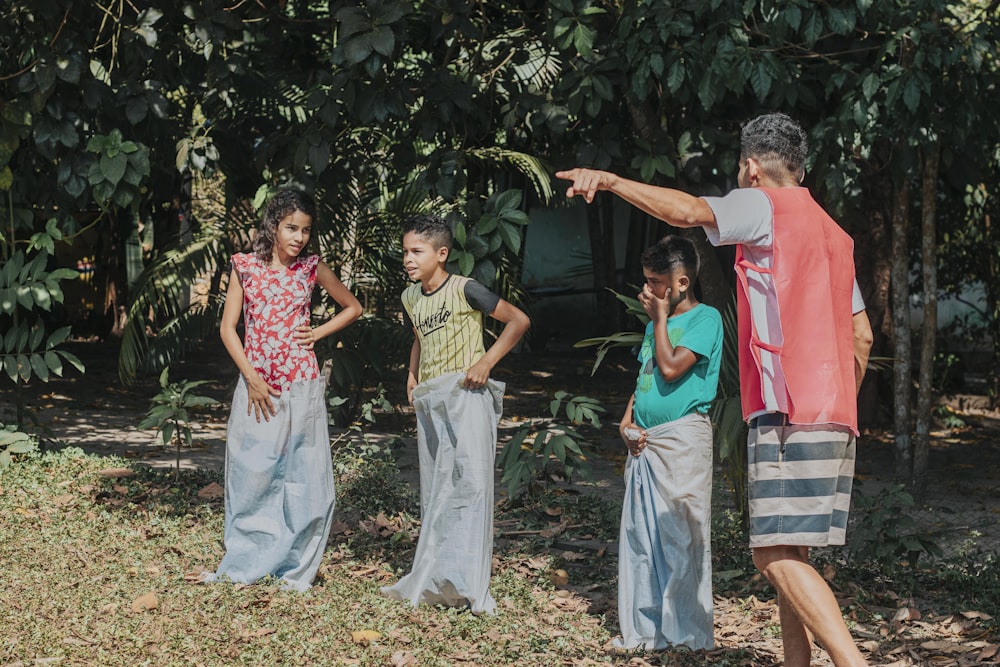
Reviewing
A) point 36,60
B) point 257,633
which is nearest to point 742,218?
point 257,633

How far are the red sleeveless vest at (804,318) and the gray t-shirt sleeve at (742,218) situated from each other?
0.03 m

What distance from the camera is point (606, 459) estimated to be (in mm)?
8375

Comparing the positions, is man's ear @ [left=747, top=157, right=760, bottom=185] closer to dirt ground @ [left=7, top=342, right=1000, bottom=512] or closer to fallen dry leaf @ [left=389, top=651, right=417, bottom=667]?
fallen dry leaf @ [left=389, top=651, right=417, bottom=667]

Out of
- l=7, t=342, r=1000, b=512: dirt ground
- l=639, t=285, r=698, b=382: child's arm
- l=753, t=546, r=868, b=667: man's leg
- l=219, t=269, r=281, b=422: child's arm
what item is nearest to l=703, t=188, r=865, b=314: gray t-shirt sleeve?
l=639, t=285, r=698, b=382: child's arm

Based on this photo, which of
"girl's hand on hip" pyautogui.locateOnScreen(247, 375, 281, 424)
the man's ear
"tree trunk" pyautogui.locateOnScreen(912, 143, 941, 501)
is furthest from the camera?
"tree trunk" pyautogui.locateOnScreen(912, 143, 941, 501)

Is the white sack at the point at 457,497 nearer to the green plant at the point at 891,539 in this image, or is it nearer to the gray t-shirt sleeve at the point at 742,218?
the gray t-shirt sleeve at the point at 742,218

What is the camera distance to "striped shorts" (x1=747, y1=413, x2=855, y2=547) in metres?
3.53

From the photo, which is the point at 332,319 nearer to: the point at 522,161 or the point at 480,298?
the point at 480,298

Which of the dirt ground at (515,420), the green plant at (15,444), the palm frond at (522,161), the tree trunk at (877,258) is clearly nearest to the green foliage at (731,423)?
the dirt ground at (515,420)

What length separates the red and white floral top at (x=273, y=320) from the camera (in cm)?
506

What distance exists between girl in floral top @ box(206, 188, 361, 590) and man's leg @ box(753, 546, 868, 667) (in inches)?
83.0

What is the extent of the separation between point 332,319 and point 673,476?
1.75 meters

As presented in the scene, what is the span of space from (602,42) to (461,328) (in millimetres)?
2567

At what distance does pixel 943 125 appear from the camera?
5.96 metres
